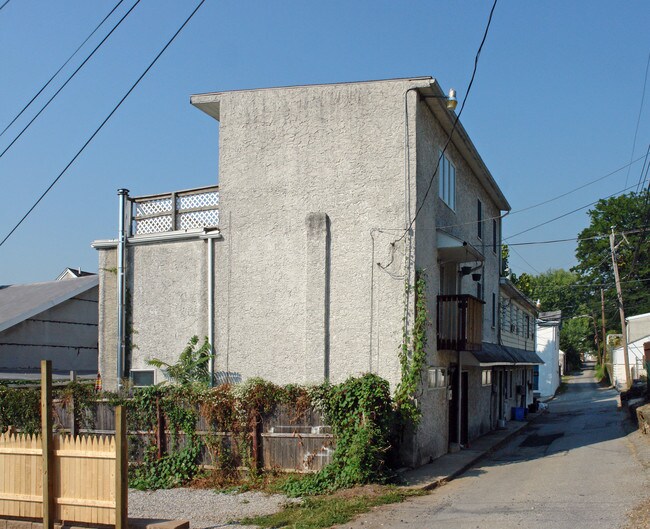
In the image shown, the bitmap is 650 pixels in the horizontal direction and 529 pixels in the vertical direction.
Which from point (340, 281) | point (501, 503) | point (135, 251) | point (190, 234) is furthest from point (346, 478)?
point (135, 251)

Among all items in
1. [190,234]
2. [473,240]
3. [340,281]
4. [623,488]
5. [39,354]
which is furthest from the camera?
[473,240]

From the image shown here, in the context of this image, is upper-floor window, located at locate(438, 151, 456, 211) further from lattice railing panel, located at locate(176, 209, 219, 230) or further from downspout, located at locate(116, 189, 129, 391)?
downspout, located at locate(116, 189, 129, 391)

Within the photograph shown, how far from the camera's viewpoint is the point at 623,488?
12.6 metres

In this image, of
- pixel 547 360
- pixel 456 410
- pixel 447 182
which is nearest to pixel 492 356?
pixel 456 410

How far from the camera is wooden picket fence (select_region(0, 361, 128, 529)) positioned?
29.3ft

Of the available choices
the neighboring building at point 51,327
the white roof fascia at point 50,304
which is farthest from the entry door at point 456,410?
the white roof fascia at point 50,304

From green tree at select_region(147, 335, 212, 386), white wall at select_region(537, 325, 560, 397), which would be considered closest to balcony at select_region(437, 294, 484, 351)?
green tree at select_region(147, 335, 212, 386)

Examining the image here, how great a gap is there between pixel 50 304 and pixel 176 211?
240 inches

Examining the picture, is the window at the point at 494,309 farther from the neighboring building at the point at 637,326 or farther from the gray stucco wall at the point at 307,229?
the neighboring building at the point at 637,326

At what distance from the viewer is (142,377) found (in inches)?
672

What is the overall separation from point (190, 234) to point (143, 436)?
4686 millimetres

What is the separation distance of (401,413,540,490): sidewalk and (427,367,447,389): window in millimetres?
1666

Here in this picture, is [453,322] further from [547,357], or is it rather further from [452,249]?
[547,357]

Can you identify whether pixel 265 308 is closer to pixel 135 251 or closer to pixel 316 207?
pixel 316 207
